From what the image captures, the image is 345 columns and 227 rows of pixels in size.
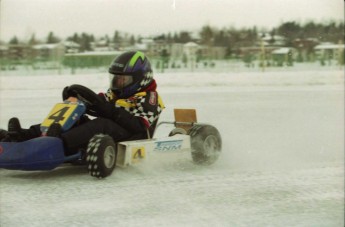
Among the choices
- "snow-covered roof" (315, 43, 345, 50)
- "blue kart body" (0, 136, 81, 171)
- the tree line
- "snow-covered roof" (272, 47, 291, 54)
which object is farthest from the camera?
"snow-covered roof" (272, 47, 291, 54)

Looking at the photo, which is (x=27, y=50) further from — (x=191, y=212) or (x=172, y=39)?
(x=191, y=212)

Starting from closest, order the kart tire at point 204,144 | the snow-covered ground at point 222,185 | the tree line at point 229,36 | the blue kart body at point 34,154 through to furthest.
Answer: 1. the snow-covered ground at point 222,185
2. the blue kart body at point 34,154
3. the kart tire at point 204,144
4. the tree line at point 229,36

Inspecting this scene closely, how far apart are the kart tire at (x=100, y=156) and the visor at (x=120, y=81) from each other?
51 centimetres

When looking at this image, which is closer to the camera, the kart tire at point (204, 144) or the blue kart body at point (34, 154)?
the blue kart body at point (34, 154)

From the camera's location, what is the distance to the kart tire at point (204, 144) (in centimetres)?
379

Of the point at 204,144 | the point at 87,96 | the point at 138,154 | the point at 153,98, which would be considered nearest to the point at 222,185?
the point at 138,154

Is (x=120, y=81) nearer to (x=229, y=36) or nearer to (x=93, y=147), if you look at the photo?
(x=93, y=147)

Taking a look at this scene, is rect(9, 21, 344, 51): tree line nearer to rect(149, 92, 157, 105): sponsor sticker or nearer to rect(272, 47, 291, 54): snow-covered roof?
rect(272, 47, 291, 54): snow-covered roof

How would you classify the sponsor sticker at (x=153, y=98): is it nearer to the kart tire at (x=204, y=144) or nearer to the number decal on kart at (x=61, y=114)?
the kart tire at (x=204, y=144)

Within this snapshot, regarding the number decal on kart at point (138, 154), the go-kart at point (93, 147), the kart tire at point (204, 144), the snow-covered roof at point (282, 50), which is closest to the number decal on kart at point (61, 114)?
the go-kart at point (93, 147)

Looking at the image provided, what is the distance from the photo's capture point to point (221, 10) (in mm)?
4215

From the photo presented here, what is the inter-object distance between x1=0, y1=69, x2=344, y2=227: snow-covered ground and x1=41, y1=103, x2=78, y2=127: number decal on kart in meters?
0.30

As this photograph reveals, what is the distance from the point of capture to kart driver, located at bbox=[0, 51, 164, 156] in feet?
11.2

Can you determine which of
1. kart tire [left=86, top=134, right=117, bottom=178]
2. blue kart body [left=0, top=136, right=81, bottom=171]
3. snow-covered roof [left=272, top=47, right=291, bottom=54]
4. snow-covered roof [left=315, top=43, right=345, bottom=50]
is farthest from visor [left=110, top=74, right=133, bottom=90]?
snow-covered roof [left=272, top=47, right=291, bottom=54]
